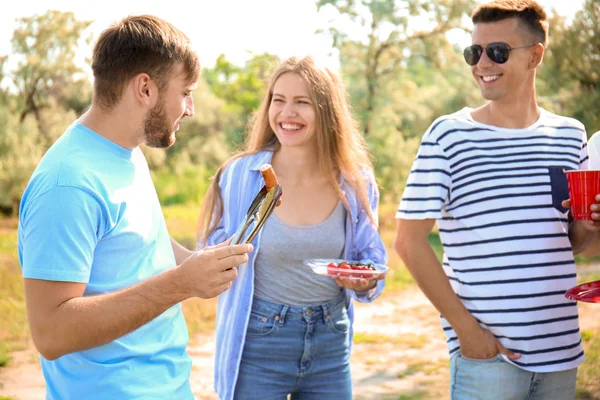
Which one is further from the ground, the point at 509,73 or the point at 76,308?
the point at 509,73

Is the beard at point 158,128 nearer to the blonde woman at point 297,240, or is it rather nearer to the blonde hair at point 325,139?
the blonde woman at point 297,240

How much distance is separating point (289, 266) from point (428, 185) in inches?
25.6

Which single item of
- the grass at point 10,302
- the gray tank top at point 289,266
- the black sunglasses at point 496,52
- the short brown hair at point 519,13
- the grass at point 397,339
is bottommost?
the grass at point 10,302

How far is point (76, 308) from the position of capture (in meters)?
1.80

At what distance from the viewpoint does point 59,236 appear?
5.87 feet

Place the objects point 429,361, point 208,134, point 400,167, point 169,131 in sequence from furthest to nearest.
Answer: point 208,134
point 400,167
point 429,361
point 169,131

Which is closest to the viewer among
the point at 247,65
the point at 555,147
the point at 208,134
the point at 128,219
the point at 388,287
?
the point at 128,219

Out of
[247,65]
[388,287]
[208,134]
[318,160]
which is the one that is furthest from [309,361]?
[208,134]

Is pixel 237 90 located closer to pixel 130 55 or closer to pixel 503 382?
pixel 503 382

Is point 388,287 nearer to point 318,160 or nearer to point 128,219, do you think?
point 318,160

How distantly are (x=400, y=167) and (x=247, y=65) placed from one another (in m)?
4.10

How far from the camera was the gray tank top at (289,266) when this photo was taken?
285cm

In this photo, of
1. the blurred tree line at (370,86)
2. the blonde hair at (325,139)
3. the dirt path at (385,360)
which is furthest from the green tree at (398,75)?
the blonde hair at (325,139)

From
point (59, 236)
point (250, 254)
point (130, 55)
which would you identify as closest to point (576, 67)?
point (250, 254)
